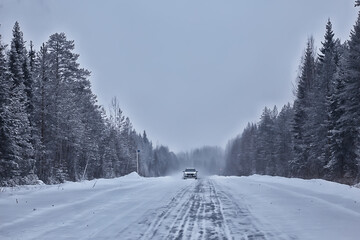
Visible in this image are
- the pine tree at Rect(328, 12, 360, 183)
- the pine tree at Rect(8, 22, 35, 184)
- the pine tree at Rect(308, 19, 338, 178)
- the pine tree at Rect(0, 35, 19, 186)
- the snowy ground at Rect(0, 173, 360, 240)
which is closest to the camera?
the snowy ground at Rect(0, 173, 360, 240)

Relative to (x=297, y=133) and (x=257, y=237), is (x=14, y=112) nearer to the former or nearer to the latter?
(x=257, y=237)

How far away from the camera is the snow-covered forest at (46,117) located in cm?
2595

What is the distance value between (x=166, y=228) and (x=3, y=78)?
21665 millimetres

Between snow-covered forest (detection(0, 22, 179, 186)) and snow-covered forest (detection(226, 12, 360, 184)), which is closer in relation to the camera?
snow-covered forest (detection(0, 22, 179, 186))

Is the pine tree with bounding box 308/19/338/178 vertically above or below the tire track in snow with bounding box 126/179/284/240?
above

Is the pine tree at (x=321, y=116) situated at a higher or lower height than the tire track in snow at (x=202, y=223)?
higher

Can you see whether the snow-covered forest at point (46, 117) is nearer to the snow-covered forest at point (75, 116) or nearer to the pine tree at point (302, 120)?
the snow-covered forest at point (75, 116)

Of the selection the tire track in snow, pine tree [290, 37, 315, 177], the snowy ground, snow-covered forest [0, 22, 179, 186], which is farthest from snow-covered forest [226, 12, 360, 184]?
snow-covered forest [0, 22, 179, 186]

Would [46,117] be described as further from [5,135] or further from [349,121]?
[349,121]

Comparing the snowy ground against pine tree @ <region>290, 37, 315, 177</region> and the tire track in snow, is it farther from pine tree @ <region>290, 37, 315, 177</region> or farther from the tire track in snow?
pine tree @ <region>290, 37, 315, 177</region>

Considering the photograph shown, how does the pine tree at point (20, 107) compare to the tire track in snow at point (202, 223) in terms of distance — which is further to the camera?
the pine tree at point (20, 107)

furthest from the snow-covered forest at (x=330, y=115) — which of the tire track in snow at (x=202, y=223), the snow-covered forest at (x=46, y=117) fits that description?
the snow-covered forest at (x=46, y=117)

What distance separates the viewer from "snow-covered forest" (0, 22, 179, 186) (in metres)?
26.0

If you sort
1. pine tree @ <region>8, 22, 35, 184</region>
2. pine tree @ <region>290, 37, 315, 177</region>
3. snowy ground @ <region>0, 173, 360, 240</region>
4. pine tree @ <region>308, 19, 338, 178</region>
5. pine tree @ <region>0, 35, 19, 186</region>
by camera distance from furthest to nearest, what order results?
pine tree @ <region>290, 37, 315, 177</region> < pine tree @ <region>308, 19, 338, 178</region> < pine tree @ <region>8, 22, 35, 184</region> < pine tree @ <region>0, 35, 19, 186</region> < snowy ground @ <region>0, 173, 360, 240</region>
